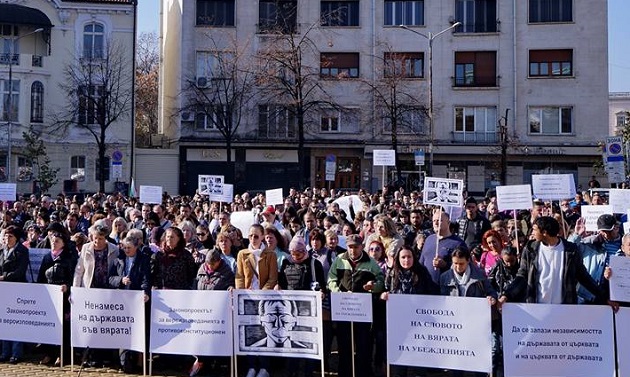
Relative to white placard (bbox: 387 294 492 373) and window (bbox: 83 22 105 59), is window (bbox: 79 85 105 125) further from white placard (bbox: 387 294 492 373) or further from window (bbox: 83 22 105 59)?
white placard (bbox: 387 294 492 373)

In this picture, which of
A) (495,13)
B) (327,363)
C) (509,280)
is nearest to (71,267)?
(327,363)

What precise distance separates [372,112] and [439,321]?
123 feet

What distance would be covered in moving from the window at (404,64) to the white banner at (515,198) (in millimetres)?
31561

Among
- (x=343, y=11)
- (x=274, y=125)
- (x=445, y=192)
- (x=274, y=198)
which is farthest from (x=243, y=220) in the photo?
(x=343, y=11)

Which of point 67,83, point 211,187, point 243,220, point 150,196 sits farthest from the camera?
point 67,83

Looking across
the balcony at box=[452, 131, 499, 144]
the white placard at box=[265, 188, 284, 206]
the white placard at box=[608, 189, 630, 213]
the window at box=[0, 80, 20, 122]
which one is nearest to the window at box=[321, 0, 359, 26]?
the balcony at box=[452, 131, 499, 144]

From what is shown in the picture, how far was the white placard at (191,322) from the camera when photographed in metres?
8.73

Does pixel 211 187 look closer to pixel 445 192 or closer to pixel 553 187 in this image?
pixel 445 192

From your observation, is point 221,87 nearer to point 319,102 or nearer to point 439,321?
point 319,102

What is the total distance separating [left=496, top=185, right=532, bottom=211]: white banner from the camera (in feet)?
40.7

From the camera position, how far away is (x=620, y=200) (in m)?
13.5

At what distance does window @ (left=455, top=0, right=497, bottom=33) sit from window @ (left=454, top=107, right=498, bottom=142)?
5114 mm

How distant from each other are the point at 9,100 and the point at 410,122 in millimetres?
24210

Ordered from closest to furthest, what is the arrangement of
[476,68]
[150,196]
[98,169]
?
[150,196], [98,169], [476,68]
